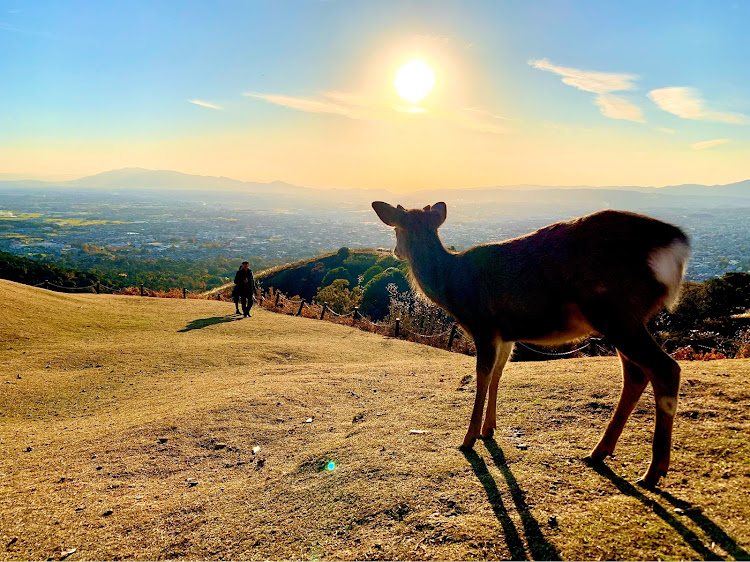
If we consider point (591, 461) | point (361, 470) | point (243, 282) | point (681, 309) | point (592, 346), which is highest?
point (591, 461)

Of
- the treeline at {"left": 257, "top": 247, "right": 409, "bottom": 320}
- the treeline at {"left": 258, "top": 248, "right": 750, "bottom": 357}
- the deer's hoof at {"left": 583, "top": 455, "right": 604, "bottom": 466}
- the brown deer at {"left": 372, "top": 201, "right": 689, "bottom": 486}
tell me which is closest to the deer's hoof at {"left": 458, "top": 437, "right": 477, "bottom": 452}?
the brown deer at {"left": 372, "top": 201, "right": 689, "bottom": 486}

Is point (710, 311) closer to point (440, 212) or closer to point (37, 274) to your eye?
point (440, 212)

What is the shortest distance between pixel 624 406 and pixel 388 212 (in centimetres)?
343

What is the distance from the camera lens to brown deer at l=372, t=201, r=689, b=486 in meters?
3.45

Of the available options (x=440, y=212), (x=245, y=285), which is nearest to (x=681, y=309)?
(x=440, y=212)

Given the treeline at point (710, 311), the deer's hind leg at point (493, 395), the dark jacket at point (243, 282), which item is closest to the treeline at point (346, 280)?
the dark jacket at point (243, 282)

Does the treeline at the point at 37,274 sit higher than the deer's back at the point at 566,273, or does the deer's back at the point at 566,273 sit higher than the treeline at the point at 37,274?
the deer's back at the point at 566,273

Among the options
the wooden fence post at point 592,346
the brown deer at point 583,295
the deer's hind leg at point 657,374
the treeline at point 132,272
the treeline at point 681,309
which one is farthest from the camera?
the treeline at point 132,272

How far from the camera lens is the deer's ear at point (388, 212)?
5.53 meters

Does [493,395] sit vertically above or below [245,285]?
above

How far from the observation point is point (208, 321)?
17.8 metres

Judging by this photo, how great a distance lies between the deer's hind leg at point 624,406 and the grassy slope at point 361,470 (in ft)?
0.60

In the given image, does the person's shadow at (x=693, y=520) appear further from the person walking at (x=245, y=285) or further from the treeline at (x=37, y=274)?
the treeline at (x=37, y=274)

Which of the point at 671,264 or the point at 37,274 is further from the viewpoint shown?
the point at 37,274
